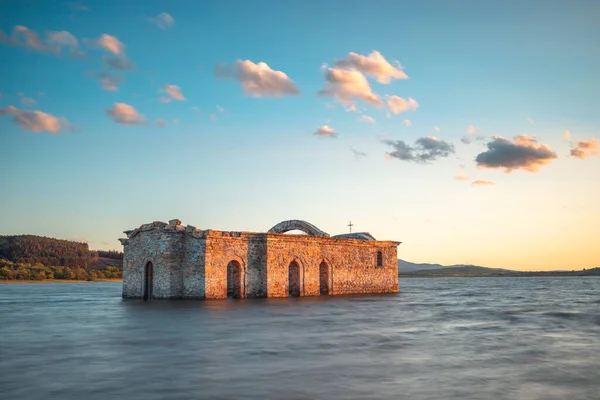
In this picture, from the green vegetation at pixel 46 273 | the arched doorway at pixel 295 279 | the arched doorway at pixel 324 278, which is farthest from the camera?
the green vegetation at pixel 46 273

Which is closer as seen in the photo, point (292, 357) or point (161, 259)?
point (292, 357)

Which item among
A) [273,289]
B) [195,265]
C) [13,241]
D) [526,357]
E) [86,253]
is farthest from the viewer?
[86,253]

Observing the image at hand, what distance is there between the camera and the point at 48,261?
86438 mm

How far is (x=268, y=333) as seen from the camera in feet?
44.7

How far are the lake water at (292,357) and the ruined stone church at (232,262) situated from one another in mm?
6485

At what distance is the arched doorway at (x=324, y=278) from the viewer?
31.0m

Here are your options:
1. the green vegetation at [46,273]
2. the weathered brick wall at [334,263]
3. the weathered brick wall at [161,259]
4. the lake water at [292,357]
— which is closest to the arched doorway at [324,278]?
the weathered brick wall at [334,263]

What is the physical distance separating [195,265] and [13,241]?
77299mm

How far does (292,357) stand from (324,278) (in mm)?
21195

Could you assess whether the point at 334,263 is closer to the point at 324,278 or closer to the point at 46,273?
the point at 324,278

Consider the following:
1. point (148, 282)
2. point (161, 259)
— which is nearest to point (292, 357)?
point (161, 259)

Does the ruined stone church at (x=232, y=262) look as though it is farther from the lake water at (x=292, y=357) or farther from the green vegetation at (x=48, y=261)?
the green vegetation at (x=48, y=261)

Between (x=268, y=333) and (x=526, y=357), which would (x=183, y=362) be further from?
(x=526, y=357)

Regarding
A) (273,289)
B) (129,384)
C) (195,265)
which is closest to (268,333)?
(129,384)
